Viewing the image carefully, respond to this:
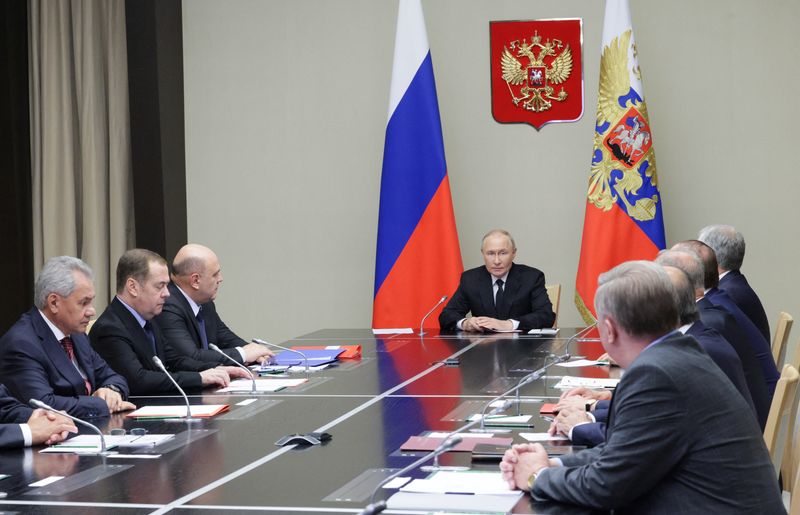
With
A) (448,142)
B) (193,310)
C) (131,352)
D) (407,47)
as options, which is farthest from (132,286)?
(448,142)

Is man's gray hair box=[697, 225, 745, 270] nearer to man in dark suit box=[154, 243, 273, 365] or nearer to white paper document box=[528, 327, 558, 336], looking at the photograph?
white paper document box=[528, 327, 558, 336]

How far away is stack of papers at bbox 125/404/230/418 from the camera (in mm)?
3867

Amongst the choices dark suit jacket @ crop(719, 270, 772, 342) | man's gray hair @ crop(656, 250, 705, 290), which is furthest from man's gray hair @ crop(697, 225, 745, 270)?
man's gray hair @ crop(656, 250, 705, 290)

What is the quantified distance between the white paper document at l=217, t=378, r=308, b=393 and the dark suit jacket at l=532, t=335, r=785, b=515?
7.48 ft

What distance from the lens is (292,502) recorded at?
2.60m

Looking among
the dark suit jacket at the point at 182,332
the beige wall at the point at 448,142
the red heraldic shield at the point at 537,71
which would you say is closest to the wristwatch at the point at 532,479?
the dark suit jacket at the point at 182,332

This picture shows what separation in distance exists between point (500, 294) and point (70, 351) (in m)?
3.25

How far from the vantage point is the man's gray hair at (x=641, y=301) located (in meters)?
2.43

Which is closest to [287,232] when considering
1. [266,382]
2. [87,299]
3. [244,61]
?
[244,61]

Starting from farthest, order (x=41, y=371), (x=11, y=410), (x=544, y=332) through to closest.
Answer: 1. (x=544, y=332)
2. (x=41, y=371)
3. (x=11, y=410)

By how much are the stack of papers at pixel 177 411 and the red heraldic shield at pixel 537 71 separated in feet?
14.4

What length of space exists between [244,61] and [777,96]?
396cm

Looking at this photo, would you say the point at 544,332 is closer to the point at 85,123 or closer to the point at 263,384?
the point at 263,384

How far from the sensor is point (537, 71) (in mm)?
7766
